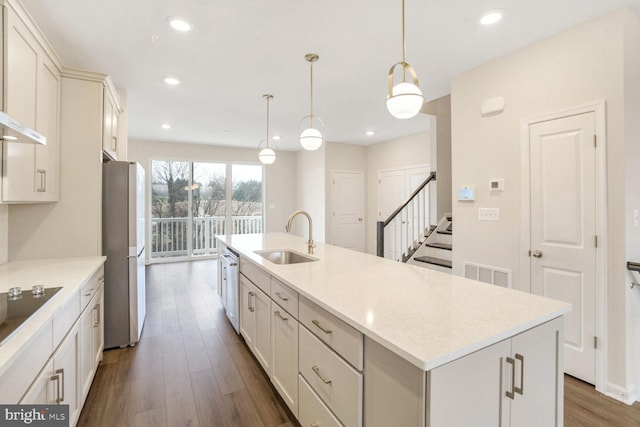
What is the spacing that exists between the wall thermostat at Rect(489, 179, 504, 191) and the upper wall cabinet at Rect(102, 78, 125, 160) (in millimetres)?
3556

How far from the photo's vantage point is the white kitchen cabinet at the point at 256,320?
2.19m

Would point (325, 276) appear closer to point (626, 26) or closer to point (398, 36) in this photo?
point (398, 36)

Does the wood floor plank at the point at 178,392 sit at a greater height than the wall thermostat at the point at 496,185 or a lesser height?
lesser

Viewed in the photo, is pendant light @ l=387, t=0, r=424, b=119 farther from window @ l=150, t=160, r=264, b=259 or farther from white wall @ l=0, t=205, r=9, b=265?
Answer: window @ l=150, t=160, r=264, b=259

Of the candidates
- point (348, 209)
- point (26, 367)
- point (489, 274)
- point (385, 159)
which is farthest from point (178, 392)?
point (385, 159)

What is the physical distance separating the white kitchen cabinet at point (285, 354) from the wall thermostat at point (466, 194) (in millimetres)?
2255

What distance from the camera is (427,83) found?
139 inches

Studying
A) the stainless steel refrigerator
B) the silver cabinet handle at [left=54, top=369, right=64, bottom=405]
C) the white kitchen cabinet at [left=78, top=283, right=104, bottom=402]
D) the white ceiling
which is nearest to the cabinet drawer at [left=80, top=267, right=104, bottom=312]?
the white kitchen cabinet at [left=78, top=283, right=104, bottom=402]

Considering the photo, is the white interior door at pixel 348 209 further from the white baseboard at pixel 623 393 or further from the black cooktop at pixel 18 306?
the black cooktop at pixel 18 306

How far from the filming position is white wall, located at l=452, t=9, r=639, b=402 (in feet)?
7.04

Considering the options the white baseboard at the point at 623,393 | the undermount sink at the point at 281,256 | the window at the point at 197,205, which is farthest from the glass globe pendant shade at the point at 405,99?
the window at the point at 197,205

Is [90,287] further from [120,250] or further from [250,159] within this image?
[250,159]

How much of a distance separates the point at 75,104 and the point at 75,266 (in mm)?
1349

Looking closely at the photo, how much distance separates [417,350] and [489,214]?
2440mm
